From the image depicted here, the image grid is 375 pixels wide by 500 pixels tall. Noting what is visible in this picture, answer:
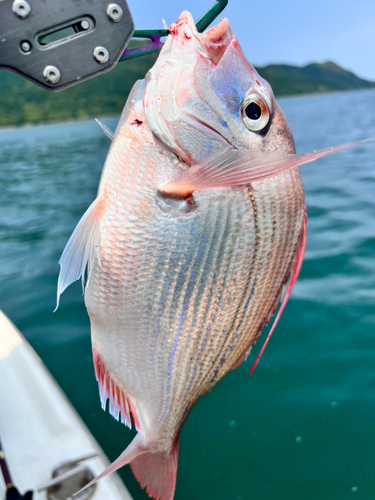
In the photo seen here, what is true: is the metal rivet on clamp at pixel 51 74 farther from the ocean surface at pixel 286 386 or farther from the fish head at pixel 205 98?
the ocean surface at pixel 286 386

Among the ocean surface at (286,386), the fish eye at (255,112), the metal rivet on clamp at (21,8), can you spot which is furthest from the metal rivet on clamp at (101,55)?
the ocean surface at (286,386)

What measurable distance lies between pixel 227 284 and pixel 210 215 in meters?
0.23

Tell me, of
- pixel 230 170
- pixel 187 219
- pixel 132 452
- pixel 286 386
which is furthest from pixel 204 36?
pixel 286 386

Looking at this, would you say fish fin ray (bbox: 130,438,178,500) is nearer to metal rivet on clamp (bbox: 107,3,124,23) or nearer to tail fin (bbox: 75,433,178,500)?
tail fin (bbox: 75,433,178,500)

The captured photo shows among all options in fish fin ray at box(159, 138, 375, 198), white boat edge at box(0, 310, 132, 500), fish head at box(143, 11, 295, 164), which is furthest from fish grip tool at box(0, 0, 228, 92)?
white boat edge at box(0, 310, 132, 500)

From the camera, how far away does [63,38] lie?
93 centimetres

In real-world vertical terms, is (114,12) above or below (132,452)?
above

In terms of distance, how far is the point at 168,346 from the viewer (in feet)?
4.11

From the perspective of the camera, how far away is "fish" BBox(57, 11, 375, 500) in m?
1.14

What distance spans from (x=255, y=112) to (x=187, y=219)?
386mm

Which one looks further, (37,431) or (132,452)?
(37,431)

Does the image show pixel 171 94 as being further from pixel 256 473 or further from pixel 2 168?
pixel 2 168

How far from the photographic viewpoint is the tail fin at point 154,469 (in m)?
1.31

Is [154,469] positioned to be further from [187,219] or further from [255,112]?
[255,112]
